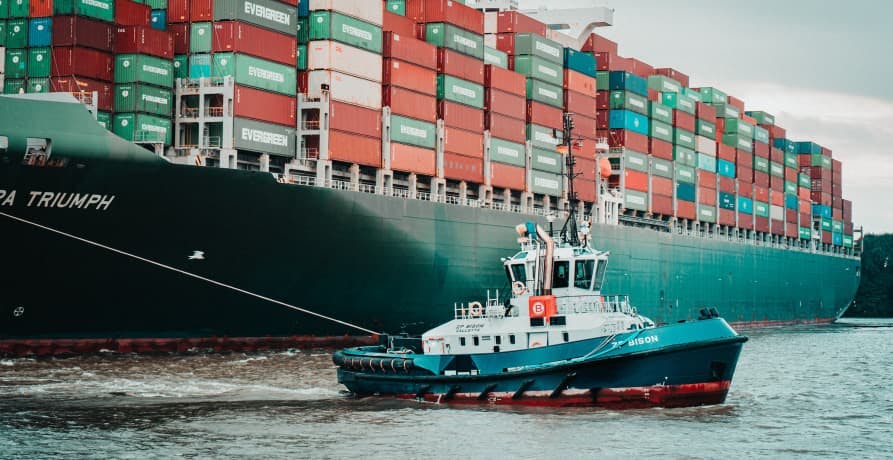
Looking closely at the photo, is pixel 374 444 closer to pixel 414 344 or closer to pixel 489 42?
pixel 414 344

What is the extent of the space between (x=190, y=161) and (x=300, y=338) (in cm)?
714

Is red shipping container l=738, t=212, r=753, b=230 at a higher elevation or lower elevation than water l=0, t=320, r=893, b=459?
higher

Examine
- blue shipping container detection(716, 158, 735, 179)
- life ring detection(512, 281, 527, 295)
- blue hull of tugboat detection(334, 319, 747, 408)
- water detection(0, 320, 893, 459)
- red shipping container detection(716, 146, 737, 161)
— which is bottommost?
water detection(0, 320, 893, 459)

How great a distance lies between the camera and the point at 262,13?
127 feet

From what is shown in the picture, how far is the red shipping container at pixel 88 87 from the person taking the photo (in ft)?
112

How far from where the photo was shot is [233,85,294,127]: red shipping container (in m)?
37.4

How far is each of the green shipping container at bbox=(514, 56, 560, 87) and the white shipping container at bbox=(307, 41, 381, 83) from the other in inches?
498

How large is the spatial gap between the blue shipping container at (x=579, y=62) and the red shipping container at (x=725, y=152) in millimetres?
18245

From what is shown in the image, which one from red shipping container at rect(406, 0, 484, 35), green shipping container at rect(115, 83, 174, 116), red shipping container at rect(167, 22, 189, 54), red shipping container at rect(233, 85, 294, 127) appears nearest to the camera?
green shipping container at rect(115, 83, 174, 116)

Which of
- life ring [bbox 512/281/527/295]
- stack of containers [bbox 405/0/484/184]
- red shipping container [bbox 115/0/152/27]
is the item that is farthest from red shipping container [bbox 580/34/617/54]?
life ring [bbox 512/281/527/295]

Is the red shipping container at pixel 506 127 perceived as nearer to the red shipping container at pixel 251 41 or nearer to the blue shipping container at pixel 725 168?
the red shipping container at pixel 251 41

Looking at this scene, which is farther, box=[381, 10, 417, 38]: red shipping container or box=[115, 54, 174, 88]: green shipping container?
box=[381, 10, 417, 38]: red shipping container

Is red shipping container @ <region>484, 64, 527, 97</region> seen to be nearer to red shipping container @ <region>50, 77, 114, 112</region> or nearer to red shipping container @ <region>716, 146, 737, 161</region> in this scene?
red shipping container @ <region>50, 77, 114, 112</region>

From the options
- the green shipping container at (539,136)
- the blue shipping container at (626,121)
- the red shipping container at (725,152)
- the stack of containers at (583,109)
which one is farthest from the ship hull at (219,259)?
the red shipping container at (725,152)
